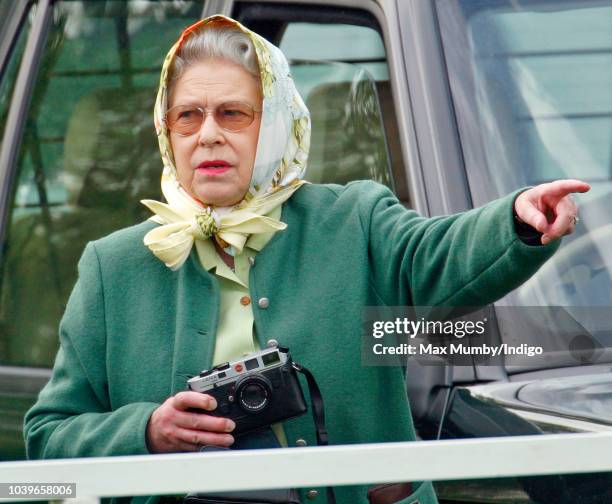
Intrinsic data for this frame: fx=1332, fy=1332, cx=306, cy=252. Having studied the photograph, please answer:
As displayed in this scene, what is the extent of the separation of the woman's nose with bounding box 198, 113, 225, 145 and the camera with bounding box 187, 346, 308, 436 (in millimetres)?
426

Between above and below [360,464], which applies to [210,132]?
above

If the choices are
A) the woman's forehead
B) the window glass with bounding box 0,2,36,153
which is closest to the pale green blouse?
the woman's forehead

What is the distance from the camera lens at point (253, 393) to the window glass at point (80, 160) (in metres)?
1.32

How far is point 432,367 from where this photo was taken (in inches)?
100

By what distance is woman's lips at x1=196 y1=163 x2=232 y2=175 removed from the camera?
2445 millimetres

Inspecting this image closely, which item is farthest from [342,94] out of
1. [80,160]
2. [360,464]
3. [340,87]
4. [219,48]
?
[360,464]

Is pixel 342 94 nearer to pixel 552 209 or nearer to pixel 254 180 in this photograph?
pixel 254 180

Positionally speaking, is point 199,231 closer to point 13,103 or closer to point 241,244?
point 241,244

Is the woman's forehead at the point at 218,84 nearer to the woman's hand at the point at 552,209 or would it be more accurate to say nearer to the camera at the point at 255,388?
the camera at the point at 255,388

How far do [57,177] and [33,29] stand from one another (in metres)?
0.54

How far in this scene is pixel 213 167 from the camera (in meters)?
2.45

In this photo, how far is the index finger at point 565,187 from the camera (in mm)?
1947

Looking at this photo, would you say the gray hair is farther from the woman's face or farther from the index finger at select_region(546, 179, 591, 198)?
the index finger at select_region(546, 179, 591, 198)

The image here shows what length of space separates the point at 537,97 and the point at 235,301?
0.84 metres
